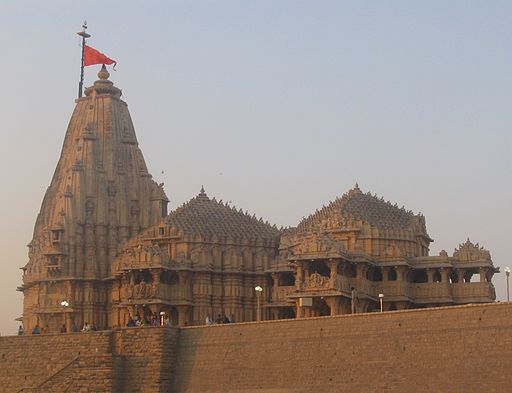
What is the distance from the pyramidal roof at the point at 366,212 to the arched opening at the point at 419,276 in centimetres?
285

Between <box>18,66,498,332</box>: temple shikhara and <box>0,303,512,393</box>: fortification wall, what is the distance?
11.9m

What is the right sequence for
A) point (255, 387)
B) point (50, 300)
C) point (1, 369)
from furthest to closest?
point (50, 300) < point (1, 369) < point (255, 387)

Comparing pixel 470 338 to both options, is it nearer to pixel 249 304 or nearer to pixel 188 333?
pixel 188 333

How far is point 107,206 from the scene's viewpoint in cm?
8962

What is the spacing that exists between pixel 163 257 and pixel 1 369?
15.4m

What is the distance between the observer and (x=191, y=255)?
264 ft

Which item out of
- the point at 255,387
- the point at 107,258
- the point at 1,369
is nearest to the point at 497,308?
the point at 255,387

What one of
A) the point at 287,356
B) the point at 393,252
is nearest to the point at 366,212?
the point at 393,252

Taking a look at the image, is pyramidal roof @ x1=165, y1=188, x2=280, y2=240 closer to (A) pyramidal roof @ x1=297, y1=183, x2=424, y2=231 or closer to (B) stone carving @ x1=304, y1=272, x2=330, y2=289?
(A) pyramidal roof @ x1=297, y1=183, x2=424, y2=231

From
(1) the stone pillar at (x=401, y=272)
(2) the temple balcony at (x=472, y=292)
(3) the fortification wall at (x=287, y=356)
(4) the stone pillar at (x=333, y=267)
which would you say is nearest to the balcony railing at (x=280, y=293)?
(4) the stone pillar at (x=333, y=267)

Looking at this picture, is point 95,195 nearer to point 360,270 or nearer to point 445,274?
point 360,270

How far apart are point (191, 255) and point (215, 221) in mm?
3489

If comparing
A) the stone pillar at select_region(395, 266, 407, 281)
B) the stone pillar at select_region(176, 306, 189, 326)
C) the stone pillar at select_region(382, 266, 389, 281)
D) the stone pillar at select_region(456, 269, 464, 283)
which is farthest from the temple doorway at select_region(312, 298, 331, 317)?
the stone pillar at select_region(176, 306, 189, 326)

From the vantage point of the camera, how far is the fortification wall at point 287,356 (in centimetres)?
4888
